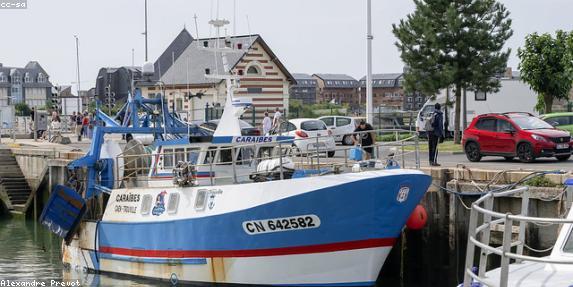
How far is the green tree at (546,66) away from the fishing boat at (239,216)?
A: 24733 mm

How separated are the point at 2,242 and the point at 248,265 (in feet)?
42.5

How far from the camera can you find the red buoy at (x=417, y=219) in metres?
18.5

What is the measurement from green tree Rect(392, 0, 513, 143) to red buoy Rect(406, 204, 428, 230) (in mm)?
18820

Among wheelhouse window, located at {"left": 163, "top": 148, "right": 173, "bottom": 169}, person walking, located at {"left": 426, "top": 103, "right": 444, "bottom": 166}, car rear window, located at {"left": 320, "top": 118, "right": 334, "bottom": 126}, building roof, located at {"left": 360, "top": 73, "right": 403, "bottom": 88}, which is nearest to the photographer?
wheelhouse window, located at {"left": 163, "top": 148, "right": 173, "bottom": 169}

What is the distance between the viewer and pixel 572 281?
9.90 metres

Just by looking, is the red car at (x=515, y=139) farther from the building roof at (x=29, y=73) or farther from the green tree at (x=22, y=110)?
the building roof at (x=29, y=73)

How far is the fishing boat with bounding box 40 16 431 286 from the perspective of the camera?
57.3 feet

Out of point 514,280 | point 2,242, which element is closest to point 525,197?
point 514,280

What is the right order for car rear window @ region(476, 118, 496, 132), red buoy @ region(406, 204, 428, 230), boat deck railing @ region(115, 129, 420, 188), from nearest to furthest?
boat deck railing @ region(115, 129, 420, 188)
red buoy @ region(406, 204, 428, 230)
car rear window @ region(476, 118, 496, 132)

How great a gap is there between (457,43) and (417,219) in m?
19.8

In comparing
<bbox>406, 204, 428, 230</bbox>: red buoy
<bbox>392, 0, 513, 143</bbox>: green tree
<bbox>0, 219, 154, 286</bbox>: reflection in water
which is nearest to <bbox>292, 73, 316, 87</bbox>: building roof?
<bbox>392, 0, 513, 143</bbox>: green tree

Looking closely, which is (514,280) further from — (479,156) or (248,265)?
(479,156)

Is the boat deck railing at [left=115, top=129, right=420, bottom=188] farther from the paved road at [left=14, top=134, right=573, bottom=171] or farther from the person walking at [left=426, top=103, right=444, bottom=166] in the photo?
the person walking at [left=426, top=103, right=444, bottom=166]

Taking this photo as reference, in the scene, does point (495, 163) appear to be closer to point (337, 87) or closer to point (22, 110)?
point (22, 110)
